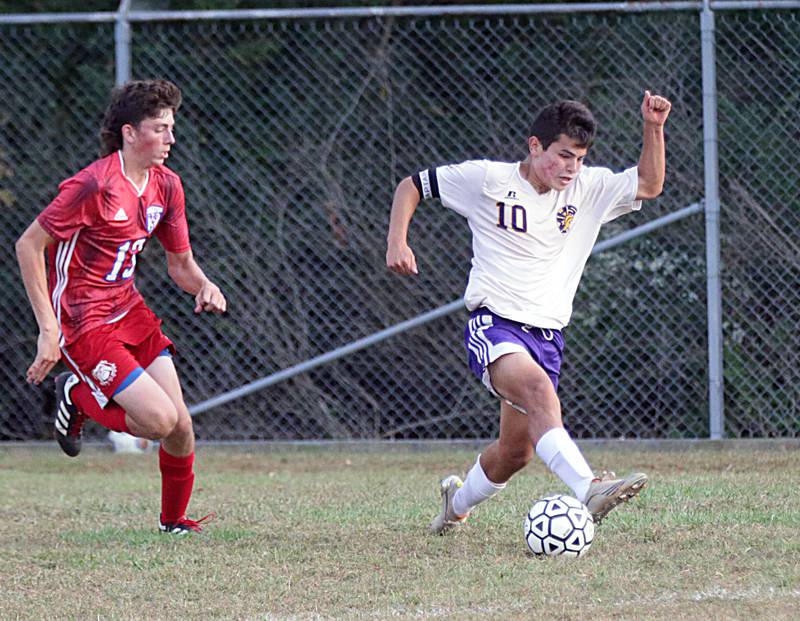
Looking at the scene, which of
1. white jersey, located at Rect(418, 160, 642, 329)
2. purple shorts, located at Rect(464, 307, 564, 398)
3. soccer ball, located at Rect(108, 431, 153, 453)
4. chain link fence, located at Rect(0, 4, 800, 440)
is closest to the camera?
purple shorts, located at Rect(464, 307, 564, 398)

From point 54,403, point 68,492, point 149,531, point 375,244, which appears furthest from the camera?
point 54,403

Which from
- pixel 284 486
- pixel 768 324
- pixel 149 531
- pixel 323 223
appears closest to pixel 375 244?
pixel 323 223

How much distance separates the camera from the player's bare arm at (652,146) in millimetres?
4973

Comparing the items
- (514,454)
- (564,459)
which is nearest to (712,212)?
(514,454)

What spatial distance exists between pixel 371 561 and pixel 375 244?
4.12m

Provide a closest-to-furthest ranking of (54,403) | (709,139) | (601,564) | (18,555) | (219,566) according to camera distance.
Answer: (601,564)
(219,566)
(18,555)
(709,139)
(54,403)

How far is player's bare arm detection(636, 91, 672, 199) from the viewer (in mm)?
4973

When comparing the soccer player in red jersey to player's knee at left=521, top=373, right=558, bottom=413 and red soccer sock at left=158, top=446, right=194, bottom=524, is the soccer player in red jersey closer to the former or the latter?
red soccer sock at left=158, top=446, right=194, bottom=524

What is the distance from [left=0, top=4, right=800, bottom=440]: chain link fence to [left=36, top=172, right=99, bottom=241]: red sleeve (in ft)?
11.0

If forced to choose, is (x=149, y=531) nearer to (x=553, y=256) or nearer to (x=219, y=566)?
(x=219, y=566)

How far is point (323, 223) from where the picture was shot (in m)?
8.52

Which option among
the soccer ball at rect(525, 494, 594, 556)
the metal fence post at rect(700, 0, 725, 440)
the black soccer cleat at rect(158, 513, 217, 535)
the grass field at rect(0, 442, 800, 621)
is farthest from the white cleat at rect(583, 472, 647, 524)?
the metal fence post at rect(700, 0, 725, 440)

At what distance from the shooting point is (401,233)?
498cm

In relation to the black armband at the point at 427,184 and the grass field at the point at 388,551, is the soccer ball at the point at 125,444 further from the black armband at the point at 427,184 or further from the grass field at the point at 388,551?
the black armband at the point at 427,184
